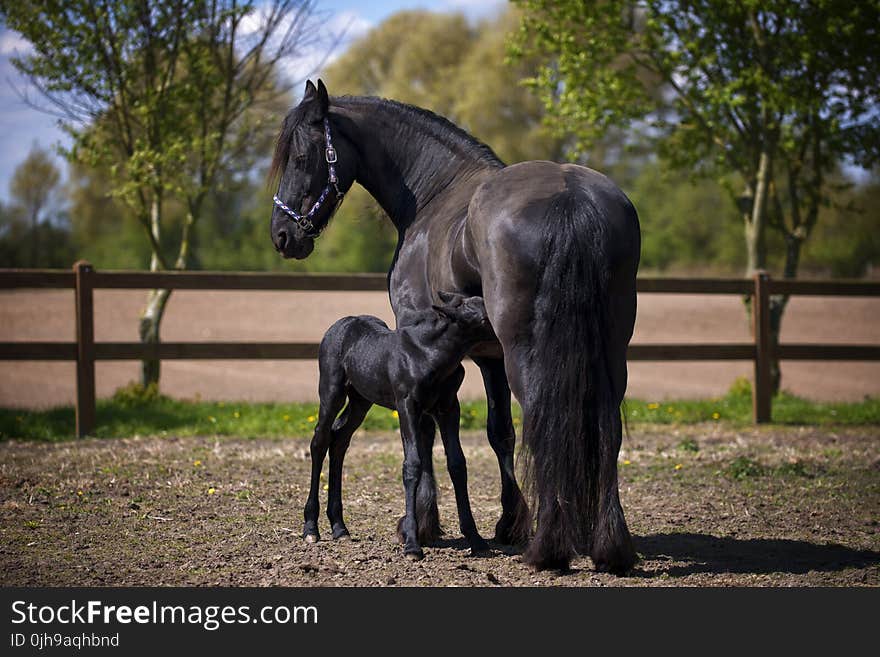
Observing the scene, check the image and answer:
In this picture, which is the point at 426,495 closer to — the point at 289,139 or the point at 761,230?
the point at 289,139

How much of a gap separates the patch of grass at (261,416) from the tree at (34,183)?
27.2 metres

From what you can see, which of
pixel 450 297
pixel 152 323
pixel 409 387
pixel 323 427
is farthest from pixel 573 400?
pixel 152 323

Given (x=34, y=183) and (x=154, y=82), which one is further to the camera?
(x=34, y=183)

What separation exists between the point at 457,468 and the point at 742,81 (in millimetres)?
7349

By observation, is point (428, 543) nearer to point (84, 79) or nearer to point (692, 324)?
point (84, 79)

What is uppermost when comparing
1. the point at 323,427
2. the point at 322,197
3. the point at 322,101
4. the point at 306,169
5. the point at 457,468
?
the point at 322,101

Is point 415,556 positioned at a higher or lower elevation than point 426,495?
lower

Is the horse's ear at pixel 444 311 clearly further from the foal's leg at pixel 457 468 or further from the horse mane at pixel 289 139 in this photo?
the horse mane at pixel 289 139

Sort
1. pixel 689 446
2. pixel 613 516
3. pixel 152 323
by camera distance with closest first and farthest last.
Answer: pixel 613 516
pixel 689 446
pixel 152 323

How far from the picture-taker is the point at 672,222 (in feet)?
122

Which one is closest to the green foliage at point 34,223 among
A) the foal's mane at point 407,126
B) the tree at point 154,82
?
the tree at point 154,82

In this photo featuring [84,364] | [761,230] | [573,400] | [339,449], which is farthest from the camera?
[761,230]

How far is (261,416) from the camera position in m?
10.1

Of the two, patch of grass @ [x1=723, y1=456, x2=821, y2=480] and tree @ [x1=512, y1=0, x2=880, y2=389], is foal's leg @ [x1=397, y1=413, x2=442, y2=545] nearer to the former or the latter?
patch of grass @ [x1=723, y1=456, x2=821, y2=480]
